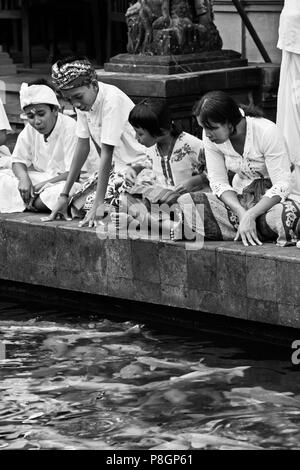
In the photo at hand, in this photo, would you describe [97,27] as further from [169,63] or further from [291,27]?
[291,27]

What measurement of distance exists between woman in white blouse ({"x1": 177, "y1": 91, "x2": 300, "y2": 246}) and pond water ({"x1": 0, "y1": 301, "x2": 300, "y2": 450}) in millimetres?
681

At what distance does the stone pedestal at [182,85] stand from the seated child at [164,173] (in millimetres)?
1595

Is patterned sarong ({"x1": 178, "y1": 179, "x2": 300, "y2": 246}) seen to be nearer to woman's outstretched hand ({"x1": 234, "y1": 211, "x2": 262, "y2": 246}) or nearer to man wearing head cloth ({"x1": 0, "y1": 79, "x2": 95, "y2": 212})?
woman's outstretched hand ({"x1": 234, "y1": 211, "x2": 262, "y2": 246})

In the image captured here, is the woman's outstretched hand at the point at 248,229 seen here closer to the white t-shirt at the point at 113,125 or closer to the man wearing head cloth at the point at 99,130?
the man wearing head cloth at the point at 99,130

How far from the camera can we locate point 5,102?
13.9 metres

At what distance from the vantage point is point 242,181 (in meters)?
8.66

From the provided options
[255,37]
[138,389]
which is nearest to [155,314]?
[138,389]

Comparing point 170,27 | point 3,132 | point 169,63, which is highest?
point 170,27

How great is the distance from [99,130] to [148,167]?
419 millimetres

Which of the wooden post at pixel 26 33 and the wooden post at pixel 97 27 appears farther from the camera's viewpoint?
the wooden post at pixel 97 27

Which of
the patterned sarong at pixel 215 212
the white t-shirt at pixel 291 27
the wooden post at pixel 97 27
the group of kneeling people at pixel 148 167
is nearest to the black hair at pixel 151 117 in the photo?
the group of kneeling people at pixel 148 167

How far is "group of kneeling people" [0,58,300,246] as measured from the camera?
8.32 meters

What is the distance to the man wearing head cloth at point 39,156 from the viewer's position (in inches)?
385

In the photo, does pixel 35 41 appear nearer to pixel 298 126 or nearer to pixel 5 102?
pixel 5 102
